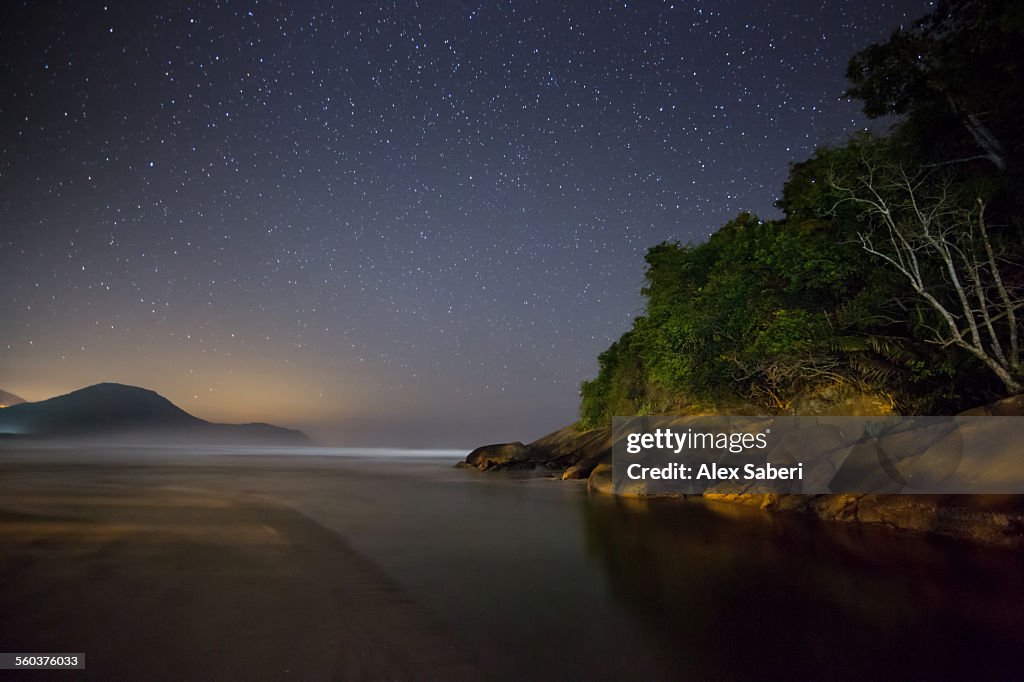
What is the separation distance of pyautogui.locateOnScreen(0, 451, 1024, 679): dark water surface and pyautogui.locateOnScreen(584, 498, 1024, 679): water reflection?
1.0 inches

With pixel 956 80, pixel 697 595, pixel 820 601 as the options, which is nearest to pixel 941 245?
pixel 956 80

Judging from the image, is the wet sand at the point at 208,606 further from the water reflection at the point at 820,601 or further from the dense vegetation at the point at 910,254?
the dense vegetation at the point at 910,254

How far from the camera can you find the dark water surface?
4.68 meters

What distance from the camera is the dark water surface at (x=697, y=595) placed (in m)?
4.68

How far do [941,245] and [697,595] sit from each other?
10.8m

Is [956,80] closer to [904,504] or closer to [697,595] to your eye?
[904,504]

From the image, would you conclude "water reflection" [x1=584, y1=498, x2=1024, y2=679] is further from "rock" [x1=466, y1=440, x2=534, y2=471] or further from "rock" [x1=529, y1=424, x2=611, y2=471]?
"rock" [x1=466, y1=440, x2=534, y2=471]

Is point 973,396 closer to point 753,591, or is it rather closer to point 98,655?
point 753,591

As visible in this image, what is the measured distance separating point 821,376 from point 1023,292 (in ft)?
16.0

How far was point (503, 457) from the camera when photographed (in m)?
36.9

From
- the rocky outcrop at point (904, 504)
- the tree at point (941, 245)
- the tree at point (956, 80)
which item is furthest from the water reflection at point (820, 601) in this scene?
the tree at point (956, 80)

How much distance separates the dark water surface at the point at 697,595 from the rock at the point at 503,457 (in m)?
23.2

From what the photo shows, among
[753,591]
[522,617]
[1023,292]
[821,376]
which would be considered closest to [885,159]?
[1023,292]

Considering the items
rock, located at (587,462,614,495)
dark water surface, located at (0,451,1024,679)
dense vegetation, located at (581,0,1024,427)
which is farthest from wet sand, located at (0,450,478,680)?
dense vegetation, located at (581,0,1024,427)
